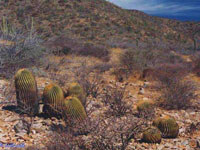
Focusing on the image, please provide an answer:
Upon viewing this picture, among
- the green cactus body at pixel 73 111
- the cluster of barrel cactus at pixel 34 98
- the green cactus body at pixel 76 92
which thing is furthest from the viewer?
the green cactus body at pixel 76 92

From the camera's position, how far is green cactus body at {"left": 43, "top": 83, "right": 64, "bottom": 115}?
4480 millimetres

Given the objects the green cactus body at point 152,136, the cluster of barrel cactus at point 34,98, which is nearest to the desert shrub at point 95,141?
the green cactus body at point 152,136

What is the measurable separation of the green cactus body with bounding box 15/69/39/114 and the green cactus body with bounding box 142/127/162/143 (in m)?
2.28

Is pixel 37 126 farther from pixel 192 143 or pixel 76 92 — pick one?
pixel 192 143

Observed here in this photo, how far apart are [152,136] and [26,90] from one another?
2.63 metres

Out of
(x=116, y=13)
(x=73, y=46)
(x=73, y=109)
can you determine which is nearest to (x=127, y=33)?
(x=116, y=13)

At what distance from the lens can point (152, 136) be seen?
4070 mm

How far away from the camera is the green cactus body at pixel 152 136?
13.4 ft

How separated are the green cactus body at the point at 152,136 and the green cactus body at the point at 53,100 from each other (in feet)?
5.61

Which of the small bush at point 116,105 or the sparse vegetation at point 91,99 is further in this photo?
the small bush at point 116,105

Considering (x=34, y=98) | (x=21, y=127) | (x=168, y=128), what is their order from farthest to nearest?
1. (x=34, y=98)
2. (x=168, y=128)
3. (x=21, y=127)

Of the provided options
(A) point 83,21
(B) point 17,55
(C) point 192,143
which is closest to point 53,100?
(C) point 192,143

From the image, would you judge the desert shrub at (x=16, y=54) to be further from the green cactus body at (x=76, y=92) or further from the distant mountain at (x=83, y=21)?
the distant mountain at (x=83, y=21)

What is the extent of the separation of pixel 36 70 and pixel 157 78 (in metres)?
4.61
